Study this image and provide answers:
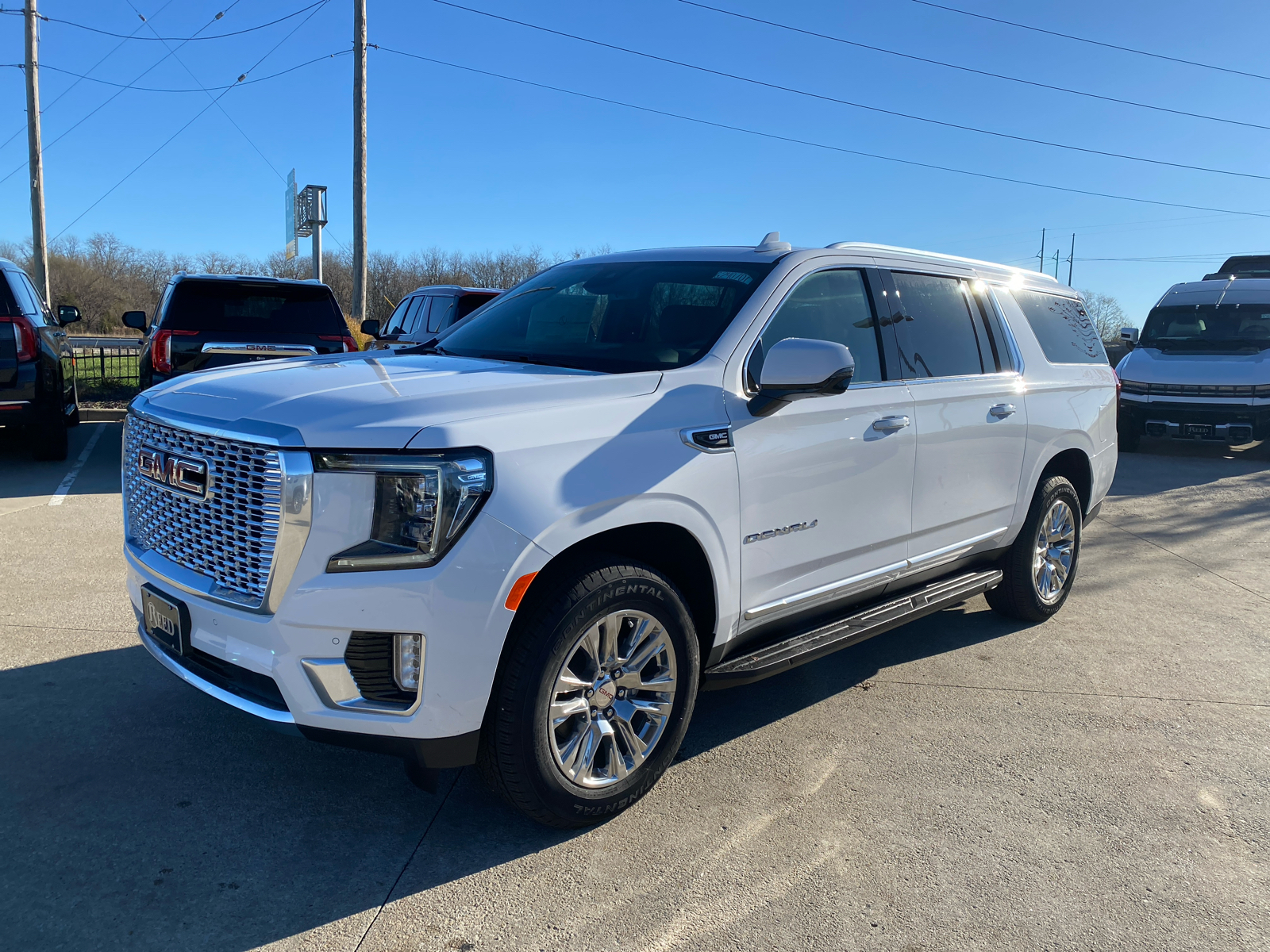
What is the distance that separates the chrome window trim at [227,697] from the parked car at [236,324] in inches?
231

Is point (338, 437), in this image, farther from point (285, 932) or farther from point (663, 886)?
point (663, 886)

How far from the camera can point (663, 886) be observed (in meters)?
2.88

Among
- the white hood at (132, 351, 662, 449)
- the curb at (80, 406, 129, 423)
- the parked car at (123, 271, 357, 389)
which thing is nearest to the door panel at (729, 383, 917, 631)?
the white hood at (132, 351, 662, 449)

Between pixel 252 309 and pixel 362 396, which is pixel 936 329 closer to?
pixel 362 396

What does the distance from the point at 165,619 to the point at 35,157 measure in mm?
18678

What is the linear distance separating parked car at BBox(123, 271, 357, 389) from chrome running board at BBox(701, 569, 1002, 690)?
6.40 metres

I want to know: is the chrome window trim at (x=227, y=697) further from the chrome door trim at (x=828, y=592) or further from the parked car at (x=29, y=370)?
Result: the parked car at (x=29, y=370)

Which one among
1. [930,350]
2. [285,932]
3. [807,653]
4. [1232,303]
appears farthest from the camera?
[1232,303]

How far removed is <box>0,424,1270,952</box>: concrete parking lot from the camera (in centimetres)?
269

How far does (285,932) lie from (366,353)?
91.7 inches

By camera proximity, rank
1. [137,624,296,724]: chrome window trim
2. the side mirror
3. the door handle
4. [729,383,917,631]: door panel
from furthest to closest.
Result: the door handle
[729,383,917,631]: door panel
the side mirror
[137,624,296,724]: chrome window trim

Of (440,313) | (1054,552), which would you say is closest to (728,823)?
(1054,552)

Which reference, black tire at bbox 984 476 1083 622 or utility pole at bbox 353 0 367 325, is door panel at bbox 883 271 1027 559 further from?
utility pole at bbox 353 0 367 325

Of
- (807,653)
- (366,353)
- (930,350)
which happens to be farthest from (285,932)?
(930,350)
